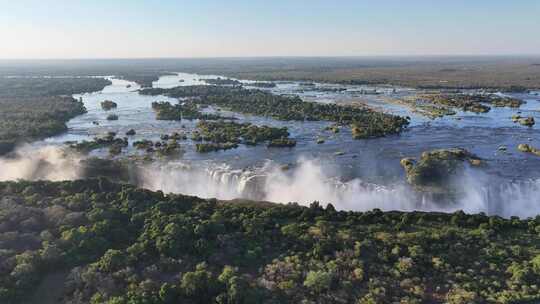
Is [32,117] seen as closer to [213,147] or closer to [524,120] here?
[213,147]

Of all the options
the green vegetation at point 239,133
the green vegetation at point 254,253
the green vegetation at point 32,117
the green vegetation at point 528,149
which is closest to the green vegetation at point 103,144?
the green vegetation at point 32,117

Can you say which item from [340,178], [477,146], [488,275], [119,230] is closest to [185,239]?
[119,230]

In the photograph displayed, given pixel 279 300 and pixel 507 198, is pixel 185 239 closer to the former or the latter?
pixel 279 300

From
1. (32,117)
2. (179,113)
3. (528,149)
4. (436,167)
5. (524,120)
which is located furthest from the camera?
(179,113)

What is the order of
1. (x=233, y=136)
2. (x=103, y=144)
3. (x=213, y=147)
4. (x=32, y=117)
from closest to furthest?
(x=213, y=147) < (x=103, y=144) < (x=233, y=136) < (x=32, y=117)

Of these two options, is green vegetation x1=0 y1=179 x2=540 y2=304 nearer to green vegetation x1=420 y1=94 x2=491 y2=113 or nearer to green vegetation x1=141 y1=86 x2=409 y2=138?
green vegetation x1=141 y1=86 x2=409 y2=138

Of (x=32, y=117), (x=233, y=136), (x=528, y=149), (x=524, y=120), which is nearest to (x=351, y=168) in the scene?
(x=233, y=136)
